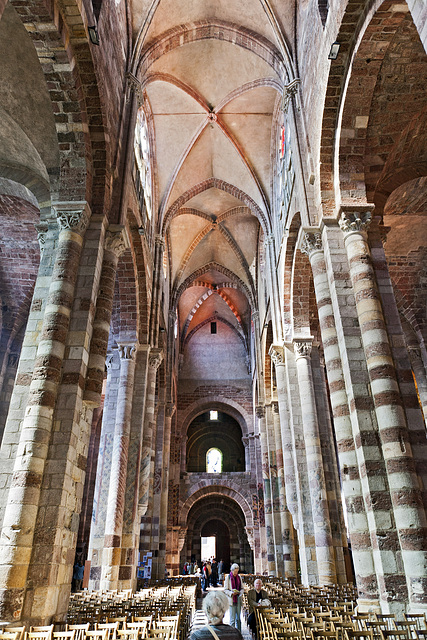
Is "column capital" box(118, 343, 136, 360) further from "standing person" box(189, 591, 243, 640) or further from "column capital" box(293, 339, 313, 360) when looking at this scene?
"standing person" box(189, 591, 243, 640)

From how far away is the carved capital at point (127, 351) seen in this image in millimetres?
12977

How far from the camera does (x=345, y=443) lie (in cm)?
736

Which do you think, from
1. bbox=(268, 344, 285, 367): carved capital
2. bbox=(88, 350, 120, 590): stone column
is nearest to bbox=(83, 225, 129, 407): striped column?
bbox=(88, 350, 120, 590): stone column

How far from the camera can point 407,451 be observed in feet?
21.0

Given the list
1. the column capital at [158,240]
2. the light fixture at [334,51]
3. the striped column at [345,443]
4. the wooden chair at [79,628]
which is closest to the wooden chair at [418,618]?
the striped column at [345,443]

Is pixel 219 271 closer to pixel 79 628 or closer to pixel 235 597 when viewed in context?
pixel 235 597

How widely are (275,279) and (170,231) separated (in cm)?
784

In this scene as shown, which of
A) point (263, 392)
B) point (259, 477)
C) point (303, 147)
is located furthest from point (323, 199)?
point (259, 477)

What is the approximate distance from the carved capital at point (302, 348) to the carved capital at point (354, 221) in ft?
17.1

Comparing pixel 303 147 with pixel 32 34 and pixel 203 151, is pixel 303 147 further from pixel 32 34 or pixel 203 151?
pixel 203 151

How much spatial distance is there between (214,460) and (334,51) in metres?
25.8

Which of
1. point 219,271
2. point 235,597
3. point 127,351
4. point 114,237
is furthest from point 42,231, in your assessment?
point 219,271

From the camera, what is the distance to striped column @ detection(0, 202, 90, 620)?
5828 mm

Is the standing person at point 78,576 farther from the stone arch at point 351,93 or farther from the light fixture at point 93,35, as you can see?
the light fixture at point 93,35
